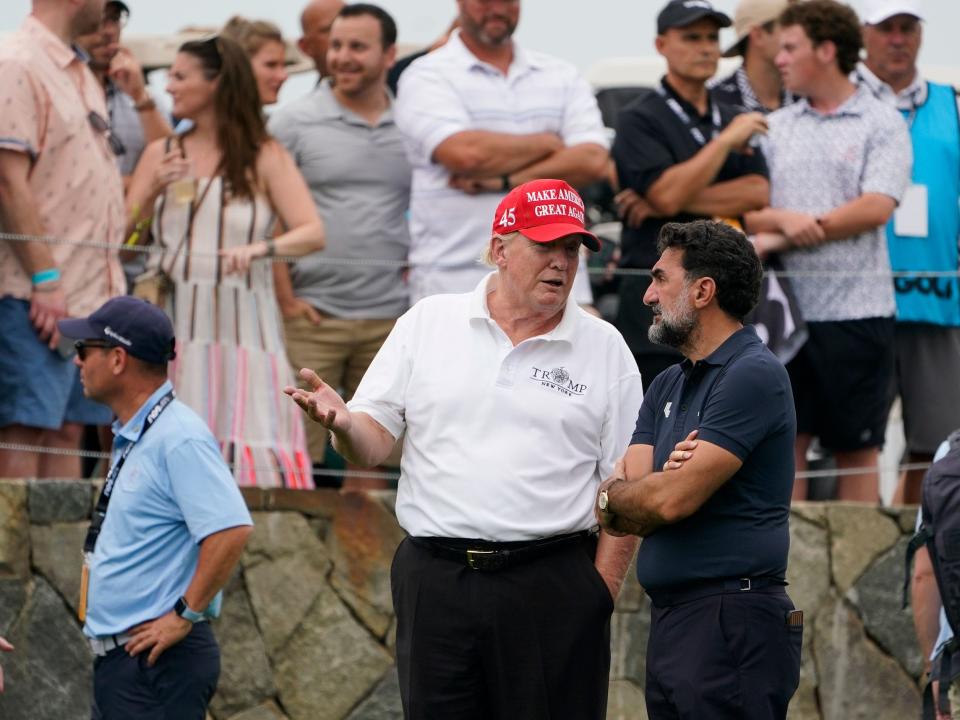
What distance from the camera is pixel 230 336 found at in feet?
25.7

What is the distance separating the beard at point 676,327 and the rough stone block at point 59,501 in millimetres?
3121

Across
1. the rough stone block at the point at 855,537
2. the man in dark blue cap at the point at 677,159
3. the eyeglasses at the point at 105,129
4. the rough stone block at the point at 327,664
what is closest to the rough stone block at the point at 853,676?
the rough stone block at the point at 855,537

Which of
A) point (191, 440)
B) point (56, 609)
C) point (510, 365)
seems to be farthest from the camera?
point (56, 609)

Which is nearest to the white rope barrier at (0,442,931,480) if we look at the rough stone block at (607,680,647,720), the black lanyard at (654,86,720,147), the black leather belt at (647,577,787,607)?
the rough stone block at (607,680,647,720)

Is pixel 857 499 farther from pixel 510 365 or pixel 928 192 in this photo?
pixel 510 365

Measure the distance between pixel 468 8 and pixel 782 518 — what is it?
12.4 ft

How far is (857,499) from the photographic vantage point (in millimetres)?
8594

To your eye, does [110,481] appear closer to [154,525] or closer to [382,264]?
[154,525]

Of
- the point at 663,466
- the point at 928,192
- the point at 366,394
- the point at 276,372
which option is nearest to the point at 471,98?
the point at 276,372

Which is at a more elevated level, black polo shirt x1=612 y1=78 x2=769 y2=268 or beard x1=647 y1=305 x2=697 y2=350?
beard x1=647 y1=305 x2=697 y2=350

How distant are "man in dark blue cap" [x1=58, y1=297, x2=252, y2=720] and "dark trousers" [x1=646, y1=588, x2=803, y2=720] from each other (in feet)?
5.60

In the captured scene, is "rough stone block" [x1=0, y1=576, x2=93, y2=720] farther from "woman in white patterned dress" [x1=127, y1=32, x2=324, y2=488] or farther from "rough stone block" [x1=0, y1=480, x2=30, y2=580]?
"woman in white patterned dress" [x1=127, y1=32, x2=324, y2=488]

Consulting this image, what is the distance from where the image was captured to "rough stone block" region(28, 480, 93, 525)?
7.59 metres

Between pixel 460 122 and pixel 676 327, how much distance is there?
116 inches
